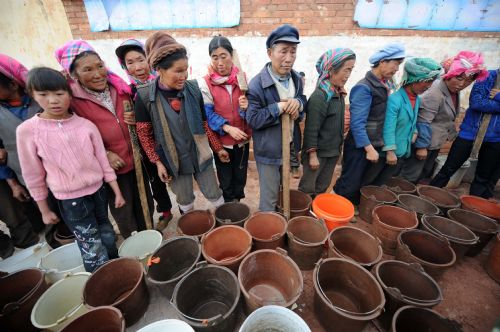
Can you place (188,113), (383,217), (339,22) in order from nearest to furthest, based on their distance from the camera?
(188,113), (383,217), (339,22)

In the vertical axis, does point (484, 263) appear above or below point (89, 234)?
below

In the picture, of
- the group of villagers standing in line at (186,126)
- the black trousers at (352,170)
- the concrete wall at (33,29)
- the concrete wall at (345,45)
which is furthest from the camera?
the concrete wall at (33,29)

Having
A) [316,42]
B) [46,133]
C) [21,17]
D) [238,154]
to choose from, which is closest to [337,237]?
[238,154]

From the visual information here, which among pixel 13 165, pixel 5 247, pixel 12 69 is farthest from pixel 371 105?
pixel 5 247

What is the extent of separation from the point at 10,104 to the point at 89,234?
139 centimetres

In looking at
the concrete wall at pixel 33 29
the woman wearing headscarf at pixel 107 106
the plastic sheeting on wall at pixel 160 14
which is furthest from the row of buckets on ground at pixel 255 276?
the concrete wall at pixel 33 29

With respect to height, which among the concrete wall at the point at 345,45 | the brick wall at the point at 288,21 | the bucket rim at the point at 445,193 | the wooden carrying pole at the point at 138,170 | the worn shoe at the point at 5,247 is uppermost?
the brick wall at the point at 288,21

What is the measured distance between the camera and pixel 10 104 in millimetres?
1977

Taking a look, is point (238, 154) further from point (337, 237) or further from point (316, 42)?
point (316, 42)

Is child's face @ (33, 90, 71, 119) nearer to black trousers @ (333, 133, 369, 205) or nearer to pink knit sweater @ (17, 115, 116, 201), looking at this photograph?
pink knit sweater @ (17, 115, 116, 201)

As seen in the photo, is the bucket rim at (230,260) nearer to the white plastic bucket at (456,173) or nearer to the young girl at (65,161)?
the young girl at (65,161)

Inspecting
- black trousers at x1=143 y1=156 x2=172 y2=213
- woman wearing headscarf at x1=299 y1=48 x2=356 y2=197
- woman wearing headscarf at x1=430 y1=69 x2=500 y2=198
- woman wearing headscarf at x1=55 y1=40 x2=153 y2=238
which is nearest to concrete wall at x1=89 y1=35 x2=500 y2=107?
woman wearing headscarf at x1=430 y1=69 x2=500 y2=198

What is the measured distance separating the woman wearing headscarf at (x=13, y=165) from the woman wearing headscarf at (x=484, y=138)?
5187mm

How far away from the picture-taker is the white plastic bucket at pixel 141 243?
2.25m
